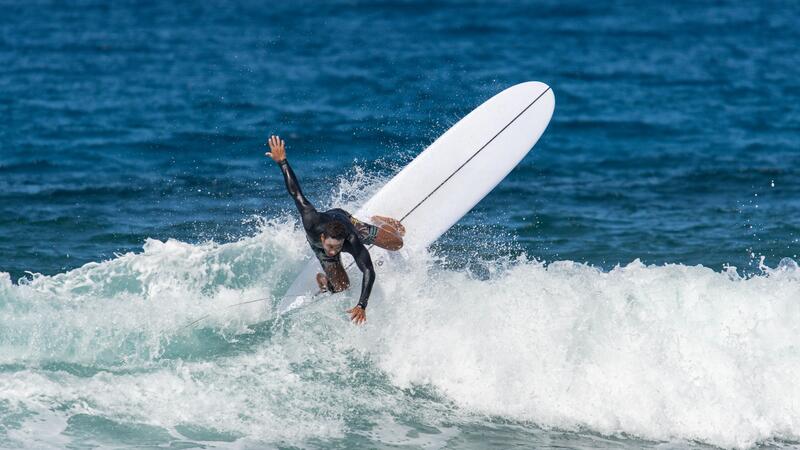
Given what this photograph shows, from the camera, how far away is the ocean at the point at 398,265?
920cm

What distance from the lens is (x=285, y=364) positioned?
32.4ft

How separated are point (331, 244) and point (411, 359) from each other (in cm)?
156

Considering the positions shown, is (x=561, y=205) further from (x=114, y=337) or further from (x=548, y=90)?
(x=114, y=337)

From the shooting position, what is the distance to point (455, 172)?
11.8m

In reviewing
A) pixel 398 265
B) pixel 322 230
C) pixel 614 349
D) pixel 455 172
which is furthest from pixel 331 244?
pixel 455 172

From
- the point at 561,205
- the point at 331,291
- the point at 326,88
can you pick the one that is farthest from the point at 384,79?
the point at 331,291

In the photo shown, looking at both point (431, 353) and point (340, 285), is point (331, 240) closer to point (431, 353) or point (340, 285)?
point (340, 285)

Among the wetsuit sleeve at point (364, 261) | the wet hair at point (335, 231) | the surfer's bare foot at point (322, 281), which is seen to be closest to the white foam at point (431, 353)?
A: the surfer's bare foot at point (322, 281)

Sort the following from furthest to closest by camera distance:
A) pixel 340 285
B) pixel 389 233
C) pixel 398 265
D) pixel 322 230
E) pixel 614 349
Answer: pixel 398 265
pixel 389 233
pixel 340 285
pixel 614 349
pixel 322 230

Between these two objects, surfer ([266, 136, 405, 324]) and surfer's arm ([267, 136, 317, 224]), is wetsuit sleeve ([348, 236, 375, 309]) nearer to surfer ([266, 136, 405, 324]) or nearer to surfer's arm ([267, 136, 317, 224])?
surfer ([266, 136, 405, 324])

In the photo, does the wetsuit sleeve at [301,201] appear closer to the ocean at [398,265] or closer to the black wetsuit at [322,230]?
the black wetsuit at [322,230]

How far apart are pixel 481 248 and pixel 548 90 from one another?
85.9 inches

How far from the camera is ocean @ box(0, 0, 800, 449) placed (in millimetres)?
9203

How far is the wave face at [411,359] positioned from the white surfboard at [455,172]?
1.67 ft
